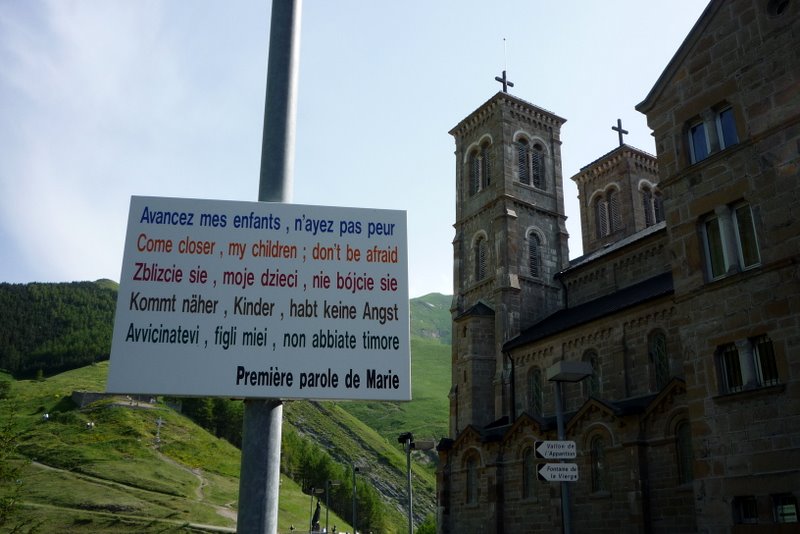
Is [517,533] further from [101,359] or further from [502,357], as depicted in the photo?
[101,359]

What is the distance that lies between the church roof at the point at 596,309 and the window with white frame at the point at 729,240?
590 inches

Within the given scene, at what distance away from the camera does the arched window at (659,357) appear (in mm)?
32469

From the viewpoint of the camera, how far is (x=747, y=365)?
53.5 feet

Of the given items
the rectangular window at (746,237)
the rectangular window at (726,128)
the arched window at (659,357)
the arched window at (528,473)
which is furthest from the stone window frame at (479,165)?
the rectangular window at (746,237)

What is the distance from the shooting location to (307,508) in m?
92.1

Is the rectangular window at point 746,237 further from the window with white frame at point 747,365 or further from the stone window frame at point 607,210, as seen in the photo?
the stone window frame at point 607,210

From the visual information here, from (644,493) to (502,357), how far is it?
15.1 metres

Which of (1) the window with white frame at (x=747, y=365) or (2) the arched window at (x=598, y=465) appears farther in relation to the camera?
(2) the arched window at (x=598, y=465)

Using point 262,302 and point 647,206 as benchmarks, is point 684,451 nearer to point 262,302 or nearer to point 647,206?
point 262,302

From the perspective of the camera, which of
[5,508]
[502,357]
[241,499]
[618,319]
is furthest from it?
[502,357]

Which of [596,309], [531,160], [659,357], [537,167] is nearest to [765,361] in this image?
[659,357]

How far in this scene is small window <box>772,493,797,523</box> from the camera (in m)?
14.7

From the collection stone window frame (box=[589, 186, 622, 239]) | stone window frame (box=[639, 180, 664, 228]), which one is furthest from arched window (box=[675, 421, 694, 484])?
stone window frame (box=[639, 180, 664, 228])

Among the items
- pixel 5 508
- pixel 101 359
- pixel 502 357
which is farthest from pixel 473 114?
pixel 101 359
